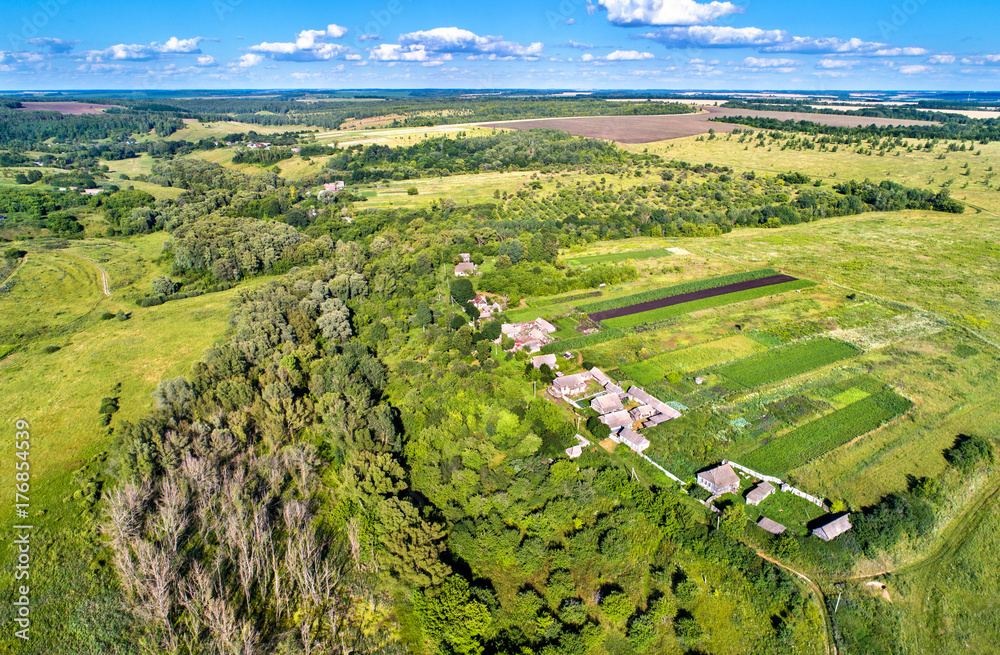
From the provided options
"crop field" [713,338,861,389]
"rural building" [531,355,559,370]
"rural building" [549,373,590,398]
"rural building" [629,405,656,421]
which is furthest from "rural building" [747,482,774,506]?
"rural building" [531,355,559,370]

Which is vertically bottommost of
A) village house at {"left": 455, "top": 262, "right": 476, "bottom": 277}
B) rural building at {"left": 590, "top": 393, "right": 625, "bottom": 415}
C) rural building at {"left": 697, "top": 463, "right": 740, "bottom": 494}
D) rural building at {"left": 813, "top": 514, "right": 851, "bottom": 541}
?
rural building at {"left": 813, "top": 514, "right": 851, "bottom": 541}

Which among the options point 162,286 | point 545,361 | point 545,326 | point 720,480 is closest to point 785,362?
point 720,480

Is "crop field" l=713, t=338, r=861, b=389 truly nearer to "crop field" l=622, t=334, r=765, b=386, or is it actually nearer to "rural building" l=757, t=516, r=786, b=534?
Result: "crop field" l=622, t=334, r=765, b=386

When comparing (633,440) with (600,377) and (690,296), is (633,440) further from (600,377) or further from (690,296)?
(690,296)

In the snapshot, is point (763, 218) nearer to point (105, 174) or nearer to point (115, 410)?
point (115, 410)

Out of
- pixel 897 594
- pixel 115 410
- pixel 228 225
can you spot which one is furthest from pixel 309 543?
pixel 228 225

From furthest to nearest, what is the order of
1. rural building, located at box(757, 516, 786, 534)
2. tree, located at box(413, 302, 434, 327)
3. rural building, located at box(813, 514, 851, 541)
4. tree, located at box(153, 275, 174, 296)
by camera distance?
1. tree, located at box(153, 275, 174, 296)
2. tree, located at box(413, 302, 434, 327)
3. rural building, located at box(757, 516, 786, 534)
4. rural building, located at box(813, 514, 851, 541)
